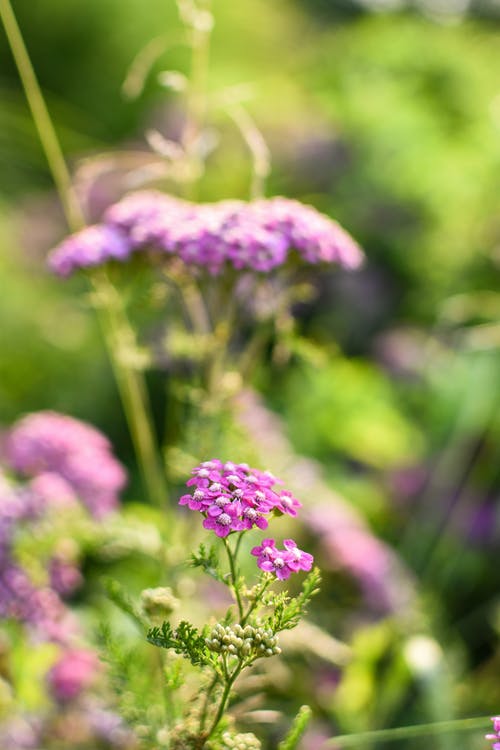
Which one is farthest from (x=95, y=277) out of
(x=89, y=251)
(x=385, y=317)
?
(x=385, y=317)

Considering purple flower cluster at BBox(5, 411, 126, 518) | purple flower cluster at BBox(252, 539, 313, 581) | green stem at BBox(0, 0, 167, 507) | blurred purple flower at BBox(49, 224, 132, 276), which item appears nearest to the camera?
purple flower cluster at BBox(252, 539, 313, 581)

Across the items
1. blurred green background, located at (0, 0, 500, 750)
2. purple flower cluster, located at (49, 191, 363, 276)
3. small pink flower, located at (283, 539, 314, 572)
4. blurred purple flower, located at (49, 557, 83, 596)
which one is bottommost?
small pink flower, located at (283, 539, 314, 572)

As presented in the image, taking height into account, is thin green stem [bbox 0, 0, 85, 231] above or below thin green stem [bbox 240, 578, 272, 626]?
above

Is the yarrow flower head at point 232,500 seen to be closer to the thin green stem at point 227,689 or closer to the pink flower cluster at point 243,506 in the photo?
the pink flower cluster at point 243,506

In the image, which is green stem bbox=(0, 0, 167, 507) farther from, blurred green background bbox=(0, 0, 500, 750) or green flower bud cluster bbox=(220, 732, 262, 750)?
green flower bud cluster bbox=(220, 732, 262, 750)

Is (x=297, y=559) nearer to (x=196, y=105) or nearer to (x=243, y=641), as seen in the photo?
(x=243, y=641)

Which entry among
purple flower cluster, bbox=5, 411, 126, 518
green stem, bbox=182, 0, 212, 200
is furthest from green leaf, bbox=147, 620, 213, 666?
green stem, bbox=182, 0, 212, 200

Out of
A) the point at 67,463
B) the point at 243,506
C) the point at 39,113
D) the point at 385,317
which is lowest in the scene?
the point at 243,506
